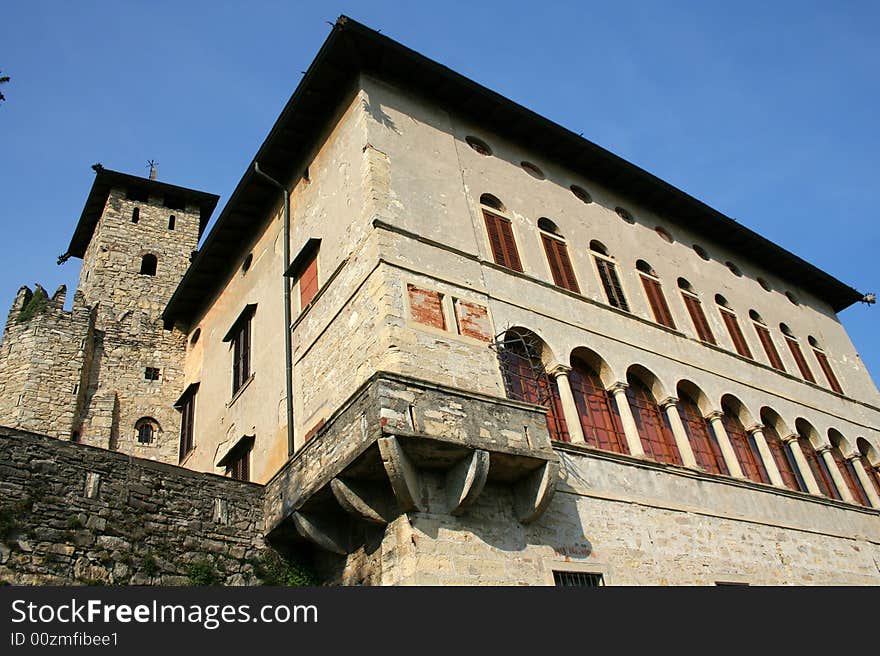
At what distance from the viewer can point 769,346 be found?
20406 millimetres

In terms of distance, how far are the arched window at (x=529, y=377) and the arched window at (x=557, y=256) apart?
218 cm

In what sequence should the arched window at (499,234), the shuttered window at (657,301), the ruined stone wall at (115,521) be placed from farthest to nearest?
the shuttered window at (657,301)
the arched window at (499,234)
the ruined stone wall at (115,521)

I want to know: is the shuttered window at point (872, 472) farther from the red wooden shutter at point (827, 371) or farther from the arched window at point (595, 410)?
the arched window at point (595, 410)

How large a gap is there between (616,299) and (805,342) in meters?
8.99

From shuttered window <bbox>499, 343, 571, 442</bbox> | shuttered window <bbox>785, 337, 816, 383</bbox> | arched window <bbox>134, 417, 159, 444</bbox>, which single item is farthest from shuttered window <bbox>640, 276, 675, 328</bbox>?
arched window <bbox>134, 417, 159, 444</bbox>

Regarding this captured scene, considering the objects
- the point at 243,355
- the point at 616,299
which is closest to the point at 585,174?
the point at 616,299

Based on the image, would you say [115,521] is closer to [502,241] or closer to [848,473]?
[502,241]

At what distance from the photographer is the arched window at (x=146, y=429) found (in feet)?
66.4

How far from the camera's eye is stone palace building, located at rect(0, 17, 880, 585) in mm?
10766

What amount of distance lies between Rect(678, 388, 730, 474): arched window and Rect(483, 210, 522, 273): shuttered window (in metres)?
4.70

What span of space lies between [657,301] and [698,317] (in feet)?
5.21

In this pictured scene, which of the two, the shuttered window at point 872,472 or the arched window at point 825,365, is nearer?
the shuttered window at point 872,472

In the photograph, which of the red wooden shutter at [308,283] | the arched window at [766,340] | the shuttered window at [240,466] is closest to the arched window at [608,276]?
the arched window at [766,340]

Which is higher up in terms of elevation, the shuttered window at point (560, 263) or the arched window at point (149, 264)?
the arched window at point (149, 264)
